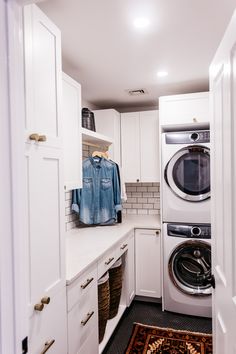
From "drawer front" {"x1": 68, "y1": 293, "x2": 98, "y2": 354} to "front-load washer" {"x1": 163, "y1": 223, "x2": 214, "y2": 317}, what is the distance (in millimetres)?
1116

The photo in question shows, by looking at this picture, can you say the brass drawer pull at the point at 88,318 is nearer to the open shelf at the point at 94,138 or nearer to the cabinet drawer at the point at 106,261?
the cabinet drawer at the point at 106,261

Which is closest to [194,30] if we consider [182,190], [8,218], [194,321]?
[182,190]

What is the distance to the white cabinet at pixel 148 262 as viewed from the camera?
2875 mm

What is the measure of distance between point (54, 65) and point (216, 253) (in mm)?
1296

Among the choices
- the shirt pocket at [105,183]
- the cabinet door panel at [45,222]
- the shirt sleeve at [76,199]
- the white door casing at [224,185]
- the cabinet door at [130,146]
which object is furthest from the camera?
the cabinet door at [130,146]

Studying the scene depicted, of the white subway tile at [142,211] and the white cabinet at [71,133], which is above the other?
the white cabinet at [71,133]

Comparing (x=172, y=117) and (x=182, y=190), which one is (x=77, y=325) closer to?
(x=182, y=190)

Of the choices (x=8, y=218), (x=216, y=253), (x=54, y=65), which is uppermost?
(x=54, y=65)

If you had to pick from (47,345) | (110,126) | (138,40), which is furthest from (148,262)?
(138,40)

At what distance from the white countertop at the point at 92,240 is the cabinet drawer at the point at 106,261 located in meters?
0.07

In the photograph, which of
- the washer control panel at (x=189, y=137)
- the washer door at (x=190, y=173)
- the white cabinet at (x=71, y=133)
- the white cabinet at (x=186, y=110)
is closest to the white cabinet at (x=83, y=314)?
the white cabinet at (x=71, y=133)

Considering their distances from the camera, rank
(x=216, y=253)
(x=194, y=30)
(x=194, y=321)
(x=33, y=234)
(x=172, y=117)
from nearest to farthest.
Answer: (x=33, y=234), (x=216, y=253), (x=194, y=30), (x=194, y=321), (x=172, y=117)

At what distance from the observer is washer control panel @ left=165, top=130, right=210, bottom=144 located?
2.59m

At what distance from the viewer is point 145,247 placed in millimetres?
2916
